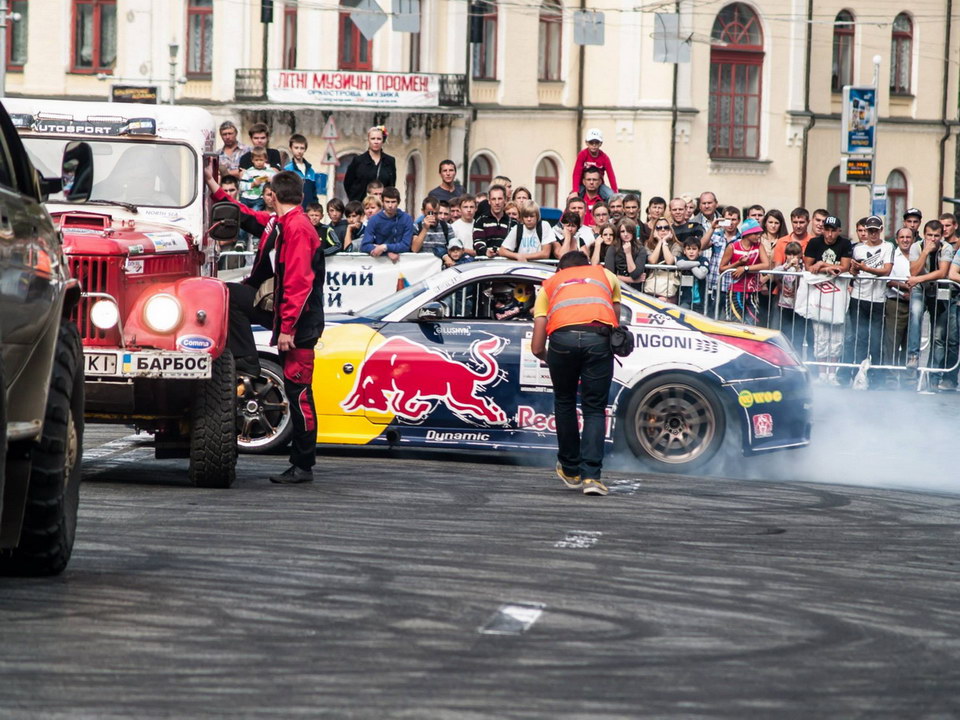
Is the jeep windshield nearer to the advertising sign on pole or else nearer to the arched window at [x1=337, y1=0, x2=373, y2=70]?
the advertising sign on pole

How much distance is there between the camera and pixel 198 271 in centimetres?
1320

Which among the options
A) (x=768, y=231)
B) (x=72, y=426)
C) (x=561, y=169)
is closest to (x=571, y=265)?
(x=72, y=426)

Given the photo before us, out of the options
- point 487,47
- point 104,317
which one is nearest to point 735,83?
point 487,47

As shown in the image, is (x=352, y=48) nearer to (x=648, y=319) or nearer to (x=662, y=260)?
(x=662, y=260)

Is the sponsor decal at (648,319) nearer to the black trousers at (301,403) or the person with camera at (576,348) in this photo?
the person with camera at (576,348)

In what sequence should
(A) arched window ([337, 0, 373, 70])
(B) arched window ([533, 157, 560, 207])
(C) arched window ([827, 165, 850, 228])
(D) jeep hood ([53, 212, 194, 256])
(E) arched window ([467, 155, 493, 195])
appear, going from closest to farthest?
1. (D) jeep hood ([53, 212, 194, 256])
2. (A) arched window ([337, 0, 373, 70])
3. (E) arched window ([467, 155, 493, 195])
4. (B) arched window ([533, 157, 560, 207])
5. (C) arched window ([827, 165, 850, 228])

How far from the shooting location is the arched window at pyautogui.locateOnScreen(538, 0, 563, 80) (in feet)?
189

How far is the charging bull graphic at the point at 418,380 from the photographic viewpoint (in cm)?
1383

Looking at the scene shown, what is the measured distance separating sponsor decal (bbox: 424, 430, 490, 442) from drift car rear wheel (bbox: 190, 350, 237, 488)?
2.41m

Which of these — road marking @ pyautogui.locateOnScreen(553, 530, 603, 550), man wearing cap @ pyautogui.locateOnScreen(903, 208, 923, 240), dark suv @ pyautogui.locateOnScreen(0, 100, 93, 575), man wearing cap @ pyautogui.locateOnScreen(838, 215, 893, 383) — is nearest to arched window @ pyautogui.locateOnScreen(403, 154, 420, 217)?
man wearing cap @ pyautogui.locateOnScreen(903, 208, 923, 240)

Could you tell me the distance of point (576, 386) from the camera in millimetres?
12836

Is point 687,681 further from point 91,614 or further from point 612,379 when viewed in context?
point 612,379

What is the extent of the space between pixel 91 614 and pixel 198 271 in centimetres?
597

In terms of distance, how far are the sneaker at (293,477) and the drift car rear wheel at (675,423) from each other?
276 cm
